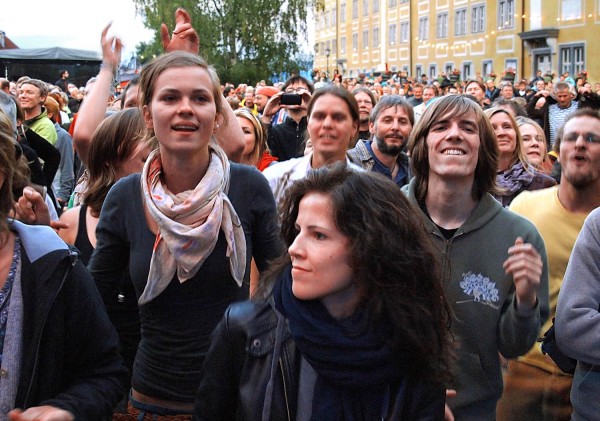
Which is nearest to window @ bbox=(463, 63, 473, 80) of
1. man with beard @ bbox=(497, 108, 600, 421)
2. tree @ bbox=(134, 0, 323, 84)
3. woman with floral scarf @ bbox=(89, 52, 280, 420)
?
tree @ bbox=(134, 0, 323, 84)

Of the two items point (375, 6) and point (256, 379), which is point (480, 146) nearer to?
point (256, 379)

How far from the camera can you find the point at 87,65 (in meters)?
28.8

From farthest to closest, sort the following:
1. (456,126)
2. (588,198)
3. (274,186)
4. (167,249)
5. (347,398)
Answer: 1. (274,186)
2. (588,198)
3. (456,126)
4. (167,249)
5. (347,398)

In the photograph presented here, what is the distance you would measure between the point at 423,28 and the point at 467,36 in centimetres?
645

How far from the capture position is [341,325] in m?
2.22

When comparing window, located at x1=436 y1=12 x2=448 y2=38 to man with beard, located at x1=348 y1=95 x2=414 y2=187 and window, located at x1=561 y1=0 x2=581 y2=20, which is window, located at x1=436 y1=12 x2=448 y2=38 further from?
man with beard, located at x1=348 y1=95 x2=414 y2=187

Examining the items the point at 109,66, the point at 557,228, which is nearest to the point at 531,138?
the point at 557,228

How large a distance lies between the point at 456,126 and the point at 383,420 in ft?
5.53

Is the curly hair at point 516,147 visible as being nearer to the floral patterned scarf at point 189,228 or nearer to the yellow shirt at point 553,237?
the yellow shirt at point 553,237

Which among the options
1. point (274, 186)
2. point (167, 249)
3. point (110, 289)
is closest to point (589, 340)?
point (167, 249)

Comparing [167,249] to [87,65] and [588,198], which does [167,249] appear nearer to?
[588,198]

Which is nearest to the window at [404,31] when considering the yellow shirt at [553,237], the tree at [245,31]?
the tree at [245,31]

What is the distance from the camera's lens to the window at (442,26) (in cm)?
5469

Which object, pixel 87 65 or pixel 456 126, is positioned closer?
pixel 456 126
